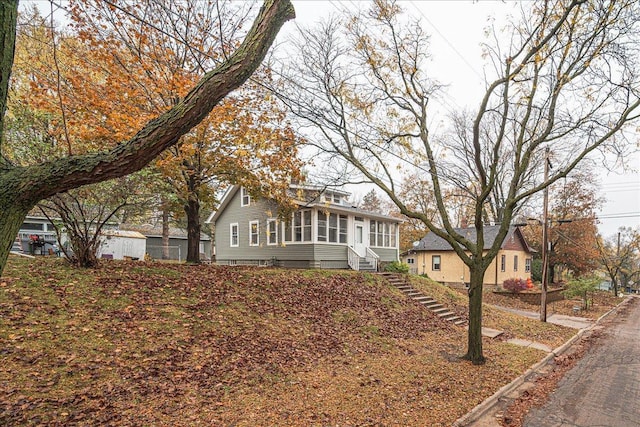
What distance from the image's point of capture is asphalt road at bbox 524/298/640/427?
17.4 ft

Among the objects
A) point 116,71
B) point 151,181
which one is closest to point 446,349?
point 151,181

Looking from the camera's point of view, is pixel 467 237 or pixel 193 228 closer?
pixel 193 228

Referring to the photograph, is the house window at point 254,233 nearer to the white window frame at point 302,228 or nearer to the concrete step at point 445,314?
the white window frame at point 302,228

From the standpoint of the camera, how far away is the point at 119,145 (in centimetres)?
293

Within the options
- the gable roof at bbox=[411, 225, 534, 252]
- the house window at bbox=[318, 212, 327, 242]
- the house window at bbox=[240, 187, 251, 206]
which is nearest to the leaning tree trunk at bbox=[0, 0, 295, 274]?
the house window at bbox=[318, 212, 327, 242]

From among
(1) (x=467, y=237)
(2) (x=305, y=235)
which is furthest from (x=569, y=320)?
(2) (x=305, y=235)

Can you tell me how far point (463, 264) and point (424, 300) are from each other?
13676 millimetres

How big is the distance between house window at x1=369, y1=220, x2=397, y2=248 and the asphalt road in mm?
12252

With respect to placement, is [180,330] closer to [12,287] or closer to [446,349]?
[12,287]

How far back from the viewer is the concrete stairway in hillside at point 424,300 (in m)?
13.3

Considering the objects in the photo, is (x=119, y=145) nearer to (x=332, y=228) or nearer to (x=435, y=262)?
(x=332, y=228)

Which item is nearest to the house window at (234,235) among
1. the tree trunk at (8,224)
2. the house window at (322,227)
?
the house window at (322,227)

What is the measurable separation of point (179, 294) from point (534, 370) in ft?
27.9

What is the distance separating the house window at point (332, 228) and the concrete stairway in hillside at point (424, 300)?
3.24 m
